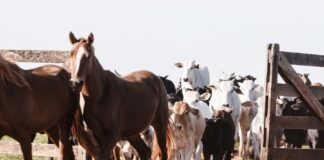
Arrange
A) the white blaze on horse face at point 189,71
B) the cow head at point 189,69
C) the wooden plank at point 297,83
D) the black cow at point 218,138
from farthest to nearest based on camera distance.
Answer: the cow head at point 189,69 < the white blaze on horse face at point 189,71 < the black cow at point 218,138 < the wooden plank at point 297,83

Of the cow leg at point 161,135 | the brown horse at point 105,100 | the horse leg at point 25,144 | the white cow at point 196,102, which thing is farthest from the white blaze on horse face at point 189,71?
the horse leg at point 25,144

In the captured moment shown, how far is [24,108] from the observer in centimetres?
1237

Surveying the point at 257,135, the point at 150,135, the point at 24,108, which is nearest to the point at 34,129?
the point at 24,108

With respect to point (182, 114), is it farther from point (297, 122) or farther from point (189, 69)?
point (189, 69)

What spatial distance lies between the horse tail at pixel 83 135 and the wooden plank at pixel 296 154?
2539 mm

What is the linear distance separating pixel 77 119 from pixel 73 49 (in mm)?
1137

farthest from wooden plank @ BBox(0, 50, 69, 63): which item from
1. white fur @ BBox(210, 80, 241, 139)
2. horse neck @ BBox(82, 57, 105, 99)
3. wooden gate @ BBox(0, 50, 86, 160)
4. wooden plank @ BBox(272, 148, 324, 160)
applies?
white fur @ BBox(210, 80, 241, 139)

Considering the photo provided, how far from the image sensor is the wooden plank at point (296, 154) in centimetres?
1312

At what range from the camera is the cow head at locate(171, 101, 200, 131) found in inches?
779

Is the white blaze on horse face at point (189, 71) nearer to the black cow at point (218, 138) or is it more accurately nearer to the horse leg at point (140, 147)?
the black cow at point (218, 138)

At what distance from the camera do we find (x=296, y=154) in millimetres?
13266

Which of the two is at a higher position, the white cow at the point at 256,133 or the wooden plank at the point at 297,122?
the wooden plank at the point at 297,122

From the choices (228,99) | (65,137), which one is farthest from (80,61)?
(228,99)

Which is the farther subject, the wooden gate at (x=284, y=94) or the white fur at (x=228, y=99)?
the white fur at (x=228, y=99)
